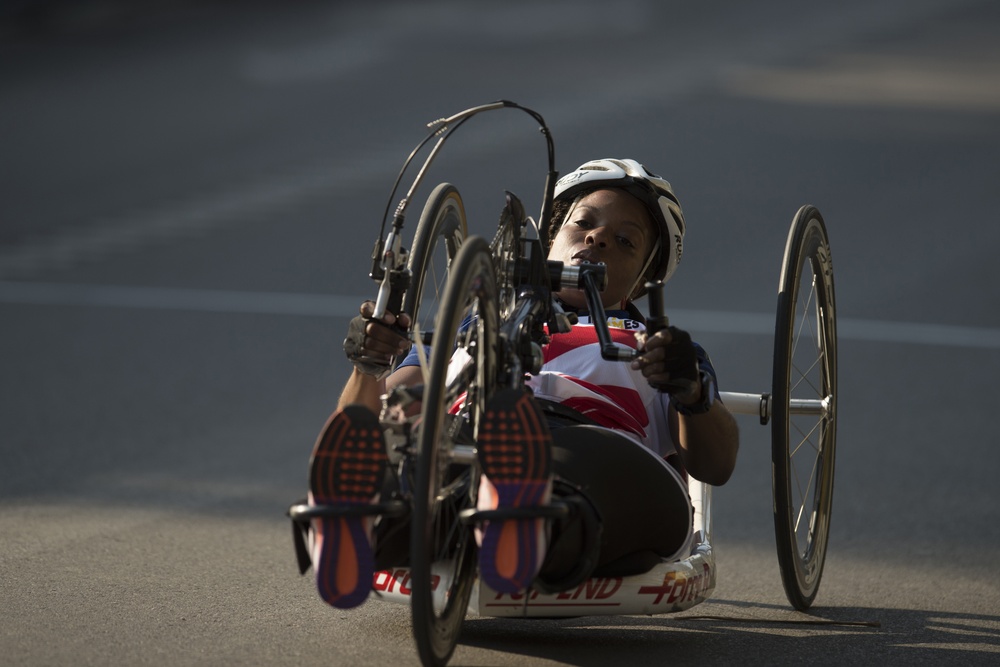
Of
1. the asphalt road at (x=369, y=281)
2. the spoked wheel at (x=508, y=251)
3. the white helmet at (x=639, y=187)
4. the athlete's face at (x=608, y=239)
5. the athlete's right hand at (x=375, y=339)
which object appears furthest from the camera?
the white helmet at (x=639, y=187)

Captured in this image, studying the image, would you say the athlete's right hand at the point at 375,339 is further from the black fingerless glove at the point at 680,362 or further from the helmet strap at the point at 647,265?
the helmet strap at the point at 647,265

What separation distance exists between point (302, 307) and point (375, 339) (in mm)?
6051

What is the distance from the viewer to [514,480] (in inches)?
127

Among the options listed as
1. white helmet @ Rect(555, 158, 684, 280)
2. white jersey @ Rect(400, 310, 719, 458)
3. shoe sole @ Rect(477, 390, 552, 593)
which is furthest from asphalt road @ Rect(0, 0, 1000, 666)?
white helmet @ Rect(555, 158, 684, 280)

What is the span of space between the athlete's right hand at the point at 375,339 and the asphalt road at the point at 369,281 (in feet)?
2.38

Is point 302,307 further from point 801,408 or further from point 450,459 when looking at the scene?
point 450,459

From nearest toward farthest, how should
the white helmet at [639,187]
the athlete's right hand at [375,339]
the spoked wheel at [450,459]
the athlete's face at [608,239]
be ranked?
the spoked wheel at [450,459], the athlete's right hand at [375,339], the athlete's face at [608,239], the white helmet at [639,187]

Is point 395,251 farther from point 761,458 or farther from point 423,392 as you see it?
point 761,458

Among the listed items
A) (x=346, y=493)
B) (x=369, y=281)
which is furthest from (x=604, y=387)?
(x=369, y=281)

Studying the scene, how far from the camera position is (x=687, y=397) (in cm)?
387

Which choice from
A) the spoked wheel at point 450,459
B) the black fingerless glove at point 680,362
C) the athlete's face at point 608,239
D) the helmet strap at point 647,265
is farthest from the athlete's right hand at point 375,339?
the helmet strap at point 647,265

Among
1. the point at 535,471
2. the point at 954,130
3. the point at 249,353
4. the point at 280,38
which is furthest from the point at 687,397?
the point at 280,38

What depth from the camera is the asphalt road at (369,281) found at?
14.4 ft

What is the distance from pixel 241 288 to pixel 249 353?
5.94 feet
